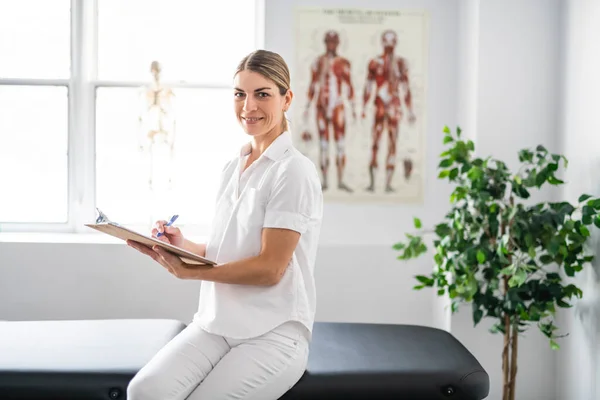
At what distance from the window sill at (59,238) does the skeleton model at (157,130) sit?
0.36 meters

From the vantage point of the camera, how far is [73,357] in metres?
2.07

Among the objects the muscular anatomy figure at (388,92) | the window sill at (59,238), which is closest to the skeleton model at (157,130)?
the window sill at (59,238)

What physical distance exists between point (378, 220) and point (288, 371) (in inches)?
63.6

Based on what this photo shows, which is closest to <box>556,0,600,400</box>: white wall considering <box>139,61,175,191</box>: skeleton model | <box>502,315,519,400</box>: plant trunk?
<box>502,315,519,400</box>: plant trunk

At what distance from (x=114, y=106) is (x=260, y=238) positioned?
77.0 inches

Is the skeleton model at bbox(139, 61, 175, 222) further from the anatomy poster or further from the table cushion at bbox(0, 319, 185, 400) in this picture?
the table cushion at bbox(0, 319, 185, 400)

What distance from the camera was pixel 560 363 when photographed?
2.97 metres

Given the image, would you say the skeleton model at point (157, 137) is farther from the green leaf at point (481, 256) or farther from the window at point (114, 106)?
the green leaf at point (481, 256)

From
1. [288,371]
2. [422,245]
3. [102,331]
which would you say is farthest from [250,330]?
A: [422,245]

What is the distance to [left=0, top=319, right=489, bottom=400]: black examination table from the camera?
6.38 feet

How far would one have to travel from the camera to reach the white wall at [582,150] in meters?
2.58

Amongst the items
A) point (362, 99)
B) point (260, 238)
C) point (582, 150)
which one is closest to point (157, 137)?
point (362, 99)

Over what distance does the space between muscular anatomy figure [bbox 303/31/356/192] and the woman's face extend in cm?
130

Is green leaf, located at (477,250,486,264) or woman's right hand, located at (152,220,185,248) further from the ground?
woman's right hand, located at (152,220,185,248)
